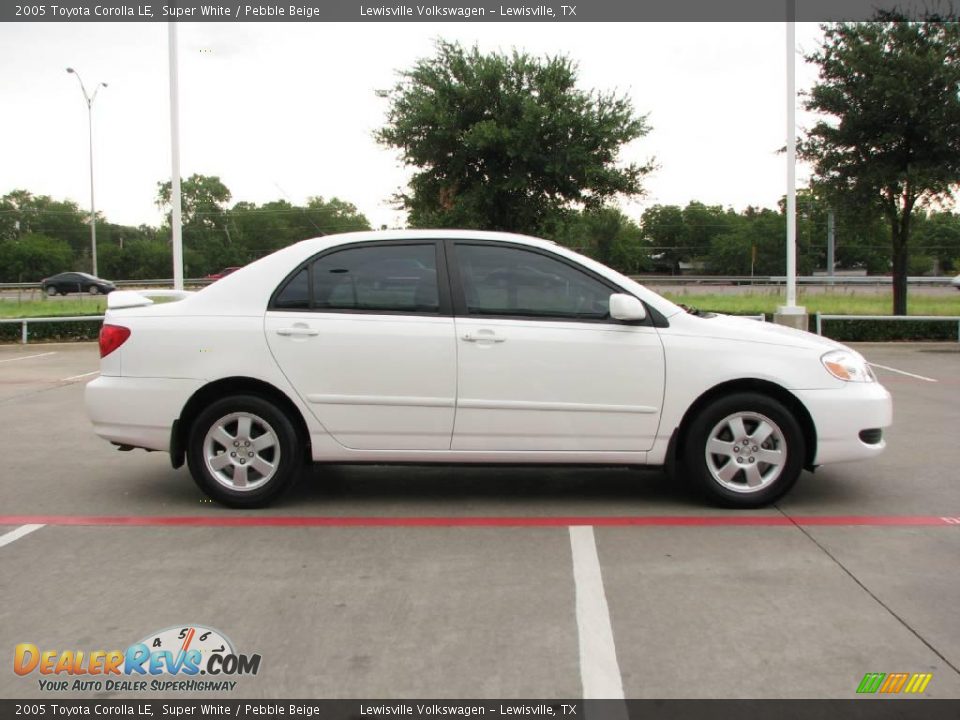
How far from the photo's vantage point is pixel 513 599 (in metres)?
4.02

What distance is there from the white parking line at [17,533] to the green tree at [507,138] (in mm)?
16412

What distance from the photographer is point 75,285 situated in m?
53.5

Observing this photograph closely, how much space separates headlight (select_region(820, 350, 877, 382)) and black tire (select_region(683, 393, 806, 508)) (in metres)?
0.39

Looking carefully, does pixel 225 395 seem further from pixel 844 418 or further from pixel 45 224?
pixel 45 224

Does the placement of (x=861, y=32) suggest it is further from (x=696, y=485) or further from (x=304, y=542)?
(x=304, y=542)

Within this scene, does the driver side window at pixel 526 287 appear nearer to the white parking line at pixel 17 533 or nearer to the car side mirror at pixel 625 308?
the car side mirror at pixel 625 308

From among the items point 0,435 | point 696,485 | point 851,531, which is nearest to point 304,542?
point 696,485

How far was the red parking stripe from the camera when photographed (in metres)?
5.27

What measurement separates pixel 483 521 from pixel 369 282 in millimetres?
1630

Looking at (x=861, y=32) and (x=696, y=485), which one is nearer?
(x=696, y=485)

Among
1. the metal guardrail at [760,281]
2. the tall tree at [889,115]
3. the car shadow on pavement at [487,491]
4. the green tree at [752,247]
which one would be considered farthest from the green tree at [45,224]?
the car shadow on pavement at [487,491]

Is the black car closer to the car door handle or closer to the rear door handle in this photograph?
the rear door handle

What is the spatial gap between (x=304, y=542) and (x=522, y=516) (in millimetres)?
1336

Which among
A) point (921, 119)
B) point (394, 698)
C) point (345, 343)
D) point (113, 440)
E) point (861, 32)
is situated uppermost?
point (861, 32)
